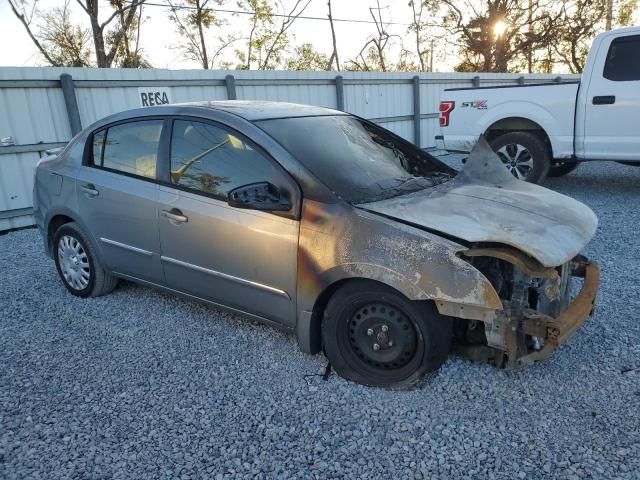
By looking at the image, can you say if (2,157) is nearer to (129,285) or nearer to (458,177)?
(129,285)

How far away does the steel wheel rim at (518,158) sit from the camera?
25.3 feet

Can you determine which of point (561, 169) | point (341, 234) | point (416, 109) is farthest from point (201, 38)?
point (341, 234)

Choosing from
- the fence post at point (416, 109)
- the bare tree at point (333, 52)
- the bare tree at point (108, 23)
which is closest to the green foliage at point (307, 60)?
the bare tree at point (333, 52)

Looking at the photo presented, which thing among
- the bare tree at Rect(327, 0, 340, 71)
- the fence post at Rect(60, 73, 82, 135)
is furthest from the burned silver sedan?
the bare tree at Rect(327, 0, 340, 71)

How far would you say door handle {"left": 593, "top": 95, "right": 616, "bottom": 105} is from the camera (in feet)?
22.5

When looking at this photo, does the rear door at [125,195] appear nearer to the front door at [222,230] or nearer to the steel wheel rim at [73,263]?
the front door at [222,230]

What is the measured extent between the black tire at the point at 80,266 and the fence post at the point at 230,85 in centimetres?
567

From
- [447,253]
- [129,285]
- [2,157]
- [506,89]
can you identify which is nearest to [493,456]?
[447,253]

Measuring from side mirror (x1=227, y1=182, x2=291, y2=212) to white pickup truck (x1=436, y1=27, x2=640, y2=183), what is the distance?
233 inches

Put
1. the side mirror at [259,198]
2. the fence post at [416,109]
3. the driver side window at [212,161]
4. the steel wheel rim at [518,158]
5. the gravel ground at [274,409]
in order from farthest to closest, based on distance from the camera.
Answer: the fence post at [416,109] < the steel wheel rim at [518,158] < the driver side window at [212,161] < the side mirror at [259,198] < the gravel ground at [274,409]

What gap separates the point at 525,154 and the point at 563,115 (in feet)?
2.48

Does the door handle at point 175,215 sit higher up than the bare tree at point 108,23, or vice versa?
the bare tree at point 108,23

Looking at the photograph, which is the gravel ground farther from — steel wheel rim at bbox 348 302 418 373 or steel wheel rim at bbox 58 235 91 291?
steel wheel rim at bbox 58 235 91 291

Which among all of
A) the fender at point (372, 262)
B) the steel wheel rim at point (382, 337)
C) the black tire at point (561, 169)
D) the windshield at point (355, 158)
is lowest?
the black tire at point (561, 169)
